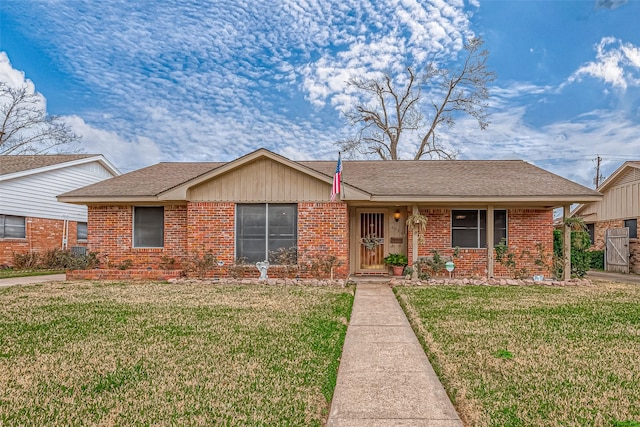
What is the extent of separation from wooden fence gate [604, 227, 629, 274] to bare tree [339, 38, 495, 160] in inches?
428

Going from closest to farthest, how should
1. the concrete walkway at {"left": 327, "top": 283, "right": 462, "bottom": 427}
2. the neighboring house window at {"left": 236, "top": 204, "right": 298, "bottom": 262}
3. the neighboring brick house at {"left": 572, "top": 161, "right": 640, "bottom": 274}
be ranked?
1. the concrete walkway at {"left": 327, "top": 283, "right": 462, "bottom": 427}
2. the neighboring house window at {"left": 236, "top": 204, "right": 298, "bottom": 262}
3. the neighboring brick house at {"left": 572, "top": 161, "right": 640, "bottom": 274}

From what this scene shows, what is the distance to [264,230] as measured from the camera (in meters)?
12.2

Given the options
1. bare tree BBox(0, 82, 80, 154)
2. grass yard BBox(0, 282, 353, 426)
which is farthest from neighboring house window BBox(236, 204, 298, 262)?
bare tree BBox(0, 82, 80, 154)

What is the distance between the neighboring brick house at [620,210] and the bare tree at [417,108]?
372 inches

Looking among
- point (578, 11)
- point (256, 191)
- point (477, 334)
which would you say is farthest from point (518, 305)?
point (578, 11)

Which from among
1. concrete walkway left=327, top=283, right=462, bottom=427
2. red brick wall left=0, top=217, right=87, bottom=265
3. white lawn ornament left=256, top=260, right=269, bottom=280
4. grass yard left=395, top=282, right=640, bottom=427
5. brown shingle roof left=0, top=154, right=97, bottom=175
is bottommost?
concrete walkway left=327, top=283, right=462, bottom=427

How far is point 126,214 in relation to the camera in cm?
1302

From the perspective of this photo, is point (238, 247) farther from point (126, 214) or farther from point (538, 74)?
point (538, 74)

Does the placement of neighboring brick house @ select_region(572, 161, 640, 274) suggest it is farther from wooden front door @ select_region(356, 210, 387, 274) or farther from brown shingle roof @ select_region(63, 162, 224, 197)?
brown shingle roof @ select_region(63, 162, 224, 197)

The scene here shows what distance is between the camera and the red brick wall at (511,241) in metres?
13.0

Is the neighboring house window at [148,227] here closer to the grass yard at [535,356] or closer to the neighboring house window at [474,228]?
the grass yard at [535,356]

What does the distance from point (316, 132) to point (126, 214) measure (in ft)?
49.7

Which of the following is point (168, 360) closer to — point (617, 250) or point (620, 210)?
point (617, 250)

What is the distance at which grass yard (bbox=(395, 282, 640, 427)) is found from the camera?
3467mm
